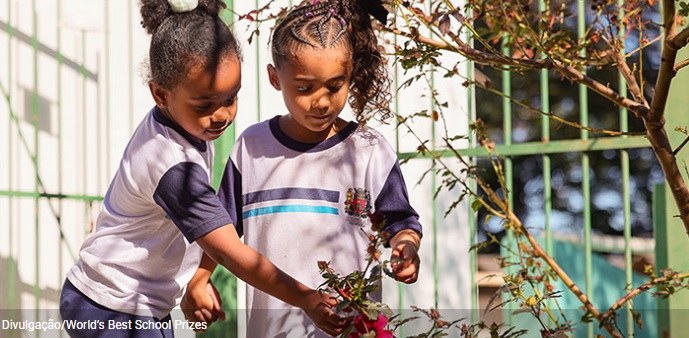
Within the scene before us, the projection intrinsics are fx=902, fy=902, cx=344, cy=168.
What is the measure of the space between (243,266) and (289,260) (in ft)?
0.62

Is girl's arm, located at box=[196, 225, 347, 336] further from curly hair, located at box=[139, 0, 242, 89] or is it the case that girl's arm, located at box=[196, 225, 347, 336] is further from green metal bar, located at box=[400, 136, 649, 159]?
green metal bar, located at box=[400, 136, 649, 159]

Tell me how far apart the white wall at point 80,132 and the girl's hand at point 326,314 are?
1047 millimetres

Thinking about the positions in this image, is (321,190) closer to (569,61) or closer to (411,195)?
(569,61)

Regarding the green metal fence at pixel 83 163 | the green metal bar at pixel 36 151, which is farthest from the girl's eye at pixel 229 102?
the green metal bar at pixel 36 151

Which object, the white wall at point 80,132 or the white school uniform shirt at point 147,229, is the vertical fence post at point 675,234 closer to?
the white wall at point 80,132

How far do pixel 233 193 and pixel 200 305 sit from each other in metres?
0.31

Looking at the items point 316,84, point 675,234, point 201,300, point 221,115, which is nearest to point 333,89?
point 316,84

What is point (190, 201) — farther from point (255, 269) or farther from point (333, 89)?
point (333, 89)

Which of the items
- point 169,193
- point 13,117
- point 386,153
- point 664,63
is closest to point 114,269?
point 169,193

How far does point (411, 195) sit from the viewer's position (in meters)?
3.18

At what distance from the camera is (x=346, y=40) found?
220 cm

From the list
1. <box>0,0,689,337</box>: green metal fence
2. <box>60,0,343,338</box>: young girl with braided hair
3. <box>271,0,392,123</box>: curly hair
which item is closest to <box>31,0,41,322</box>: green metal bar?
<box>0,0,689,337</box>: green metal fence

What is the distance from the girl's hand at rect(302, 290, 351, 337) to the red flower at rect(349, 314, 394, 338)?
0.05m

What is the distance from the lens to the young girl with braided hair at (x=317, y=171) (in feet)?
7.16
